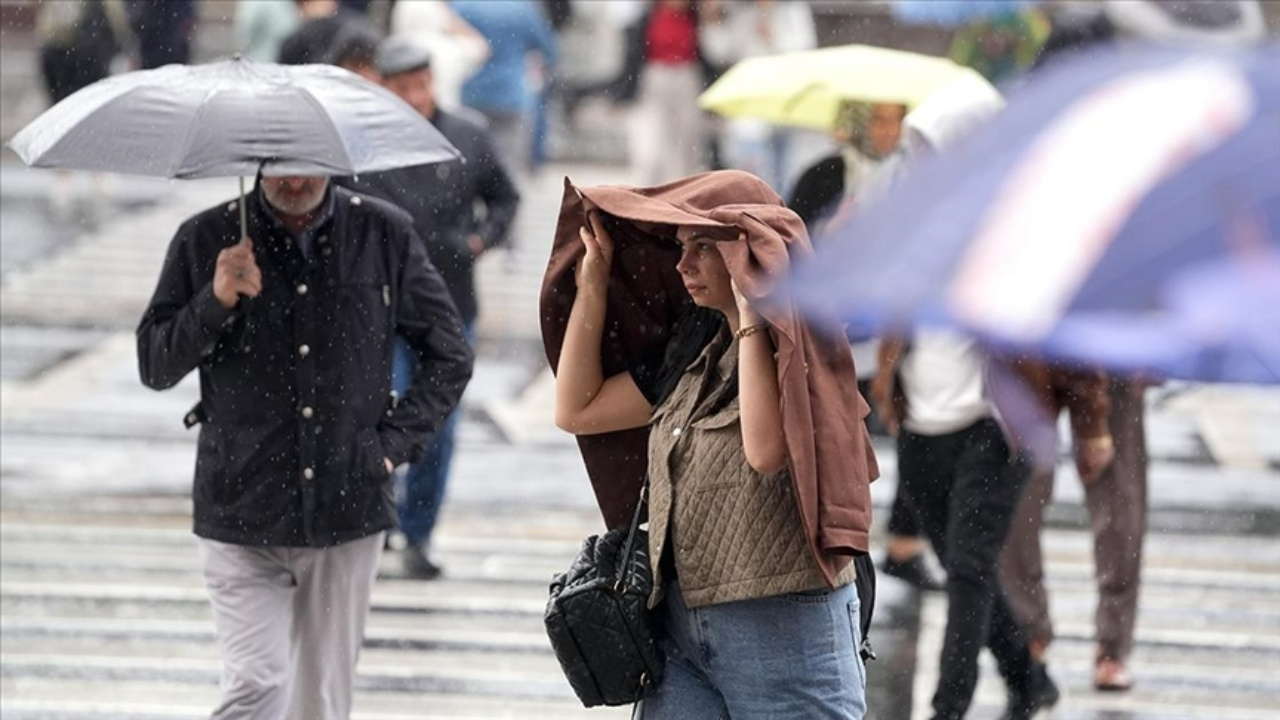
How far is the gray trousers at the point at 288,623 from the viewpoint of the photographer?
243 inches

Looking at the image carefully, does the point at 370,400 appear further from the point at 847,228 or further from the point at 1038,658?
the point at 847,228

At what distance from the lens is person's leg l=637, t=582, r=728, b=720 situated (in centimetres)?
508

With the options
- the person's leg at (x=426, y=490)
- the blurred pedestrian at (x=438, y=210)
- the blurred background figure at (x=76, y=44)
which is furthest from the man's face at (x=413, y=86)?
the blurred background figure at (x=76, y=44)

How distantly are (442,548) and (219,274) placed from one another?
4027 mm

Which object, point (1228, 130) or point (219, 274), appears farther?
point (219, 274)

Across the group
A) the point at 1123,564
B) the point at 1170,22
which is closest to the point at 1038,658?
the point at 1123,564

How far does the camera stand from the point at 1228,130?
9.49 ft

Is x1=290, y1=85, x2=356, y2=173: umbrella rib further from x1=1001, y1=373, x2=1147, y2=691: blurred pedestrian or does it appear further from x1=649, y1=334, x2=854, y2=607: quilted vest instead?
x1=1001, y1=373, x2=1147, y2=691: blurred pedestrian

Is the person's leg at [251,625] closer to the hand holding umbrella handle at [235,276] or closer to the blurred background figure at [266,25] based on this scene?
the hand holding umbrella handle at [235,276]

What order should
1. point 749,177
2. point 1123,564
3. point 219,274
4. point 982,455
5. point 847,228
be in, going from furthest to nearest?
point 1123,564 < point 982,455 < point 219,274 < point 749,177 < point 847,228

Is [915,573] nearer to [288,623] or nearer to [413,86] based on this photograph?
[413,86]

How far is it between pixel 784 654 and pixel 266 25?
34.7ft

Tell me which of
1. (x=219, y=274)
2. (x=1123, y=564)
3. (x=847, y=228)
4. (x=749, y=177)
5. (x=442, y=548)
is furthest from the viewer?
(x=442, y=548)

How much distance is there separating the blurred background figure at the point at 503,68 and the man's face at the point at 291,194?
821cm
